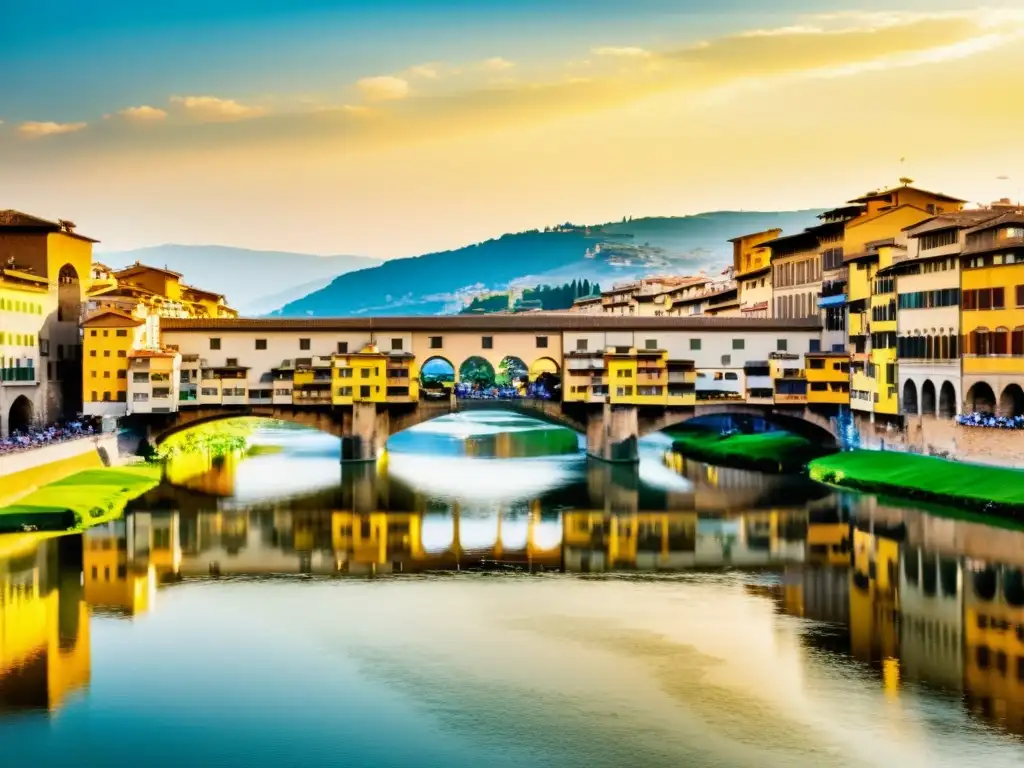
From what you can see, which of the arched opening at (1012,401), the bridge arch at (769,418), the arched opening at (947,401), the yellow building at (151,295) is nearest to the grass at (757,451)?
the bridge arch at (769,418)

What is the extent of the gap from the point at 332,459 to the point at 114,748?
1718 inches

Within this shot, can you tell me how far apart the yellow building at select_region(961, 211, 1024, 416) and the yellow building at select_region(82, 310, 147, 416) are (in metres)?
35.9

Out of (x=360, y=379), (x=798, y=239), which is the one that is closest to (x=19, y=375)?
(x=360, y=379)

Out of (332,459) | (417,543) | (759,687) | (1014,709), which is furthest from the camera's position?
(332,459)

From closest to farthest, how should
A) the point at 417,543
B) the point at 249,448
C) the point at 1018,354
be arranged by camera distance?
the point at 417,543 → the point at 1018,354 → the point at 249,448

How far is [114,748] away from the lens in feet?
68.8

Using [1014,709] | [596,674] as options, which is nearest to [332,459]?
[596,674]

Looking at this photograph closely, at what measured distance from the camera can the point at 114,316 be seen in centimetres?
5897

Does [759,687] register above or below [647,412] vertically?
below

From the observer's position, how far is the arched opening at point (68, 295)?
2438 inches

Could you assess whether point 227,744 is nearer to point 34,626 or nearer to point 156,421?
point 34,626

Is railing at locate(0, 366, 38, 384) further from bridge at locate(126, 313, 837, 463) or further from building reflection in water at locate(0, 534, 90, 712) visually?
building reflection in water at locate(0, 534, 90, 712)

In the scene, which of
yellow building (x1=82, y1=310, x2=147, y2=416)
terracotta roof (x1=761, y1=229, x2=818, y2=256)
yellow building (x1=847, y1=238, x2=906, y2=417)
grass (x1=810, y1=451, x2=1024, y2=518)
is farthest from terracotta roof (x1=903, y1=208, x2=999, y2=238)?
yellow building (x1=82, y1=310, x2=147, y2=416)

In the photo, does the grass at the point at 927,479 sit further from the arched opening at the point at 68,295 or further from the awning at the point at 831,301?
the arched opening at the point at 68,295
